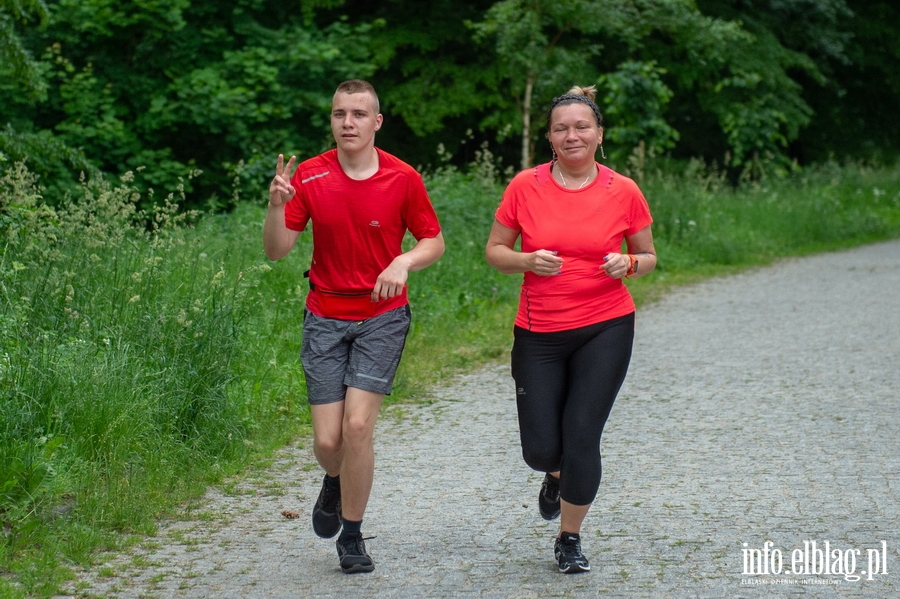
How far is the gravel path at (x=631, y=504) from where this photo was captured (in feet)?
14.8

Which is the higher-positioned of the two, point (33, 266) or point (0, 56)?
point (0, 56)

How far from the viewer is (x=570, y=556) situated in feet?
15.1

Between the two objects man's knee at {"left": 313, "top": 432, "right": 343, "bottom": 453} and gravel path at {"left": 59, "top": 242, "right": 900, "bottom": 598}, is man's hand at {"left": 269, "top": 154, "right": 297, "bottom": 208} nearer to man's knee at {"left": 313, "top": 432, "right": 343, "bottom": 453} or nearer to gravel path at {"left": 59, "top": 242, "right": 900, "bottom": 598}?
man's knee at {"left": 313, "top": 432, "right": 343, "bottom": 453}

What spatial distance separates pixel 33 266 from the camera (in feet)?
22.1

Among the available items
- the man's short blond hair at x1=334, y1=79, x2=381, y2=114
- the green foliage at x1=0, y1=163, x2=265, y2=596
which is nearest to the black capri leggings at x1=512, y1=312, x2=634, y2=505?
the man's short blond hair at x1=334, y1=79, x2=381, y2=114

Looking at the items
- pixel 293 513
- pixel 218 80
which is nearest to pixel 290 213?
pixel 293 513

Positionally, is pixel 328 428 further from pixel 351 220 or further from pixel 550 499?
pixel 550 499

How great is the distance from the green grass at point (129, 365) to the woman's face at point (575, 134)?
242cm

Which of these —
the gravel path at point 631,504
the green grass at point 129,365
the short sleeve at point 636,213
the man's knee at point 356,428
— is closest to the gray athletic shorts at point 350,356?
the man's knee at point 356,428

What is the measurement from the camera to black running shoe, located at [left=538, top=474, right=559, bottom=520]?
4.95 m

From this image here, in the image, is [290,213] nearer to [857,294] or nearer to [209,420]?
[209,420]

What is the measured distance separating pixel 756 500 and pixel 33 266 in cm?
411

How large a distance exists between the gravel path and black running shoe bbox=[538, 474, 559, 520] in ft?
0.49

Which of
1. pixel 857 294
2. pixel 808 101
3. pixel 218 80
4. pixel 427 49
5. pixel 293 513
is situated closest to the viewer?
pixel 293 513
